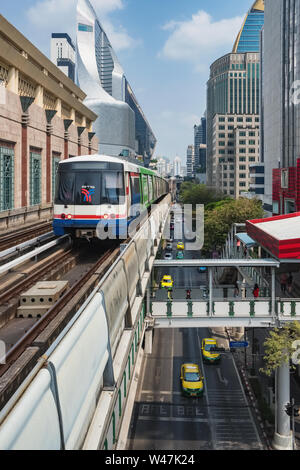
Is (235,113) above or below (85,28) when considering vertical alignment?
below

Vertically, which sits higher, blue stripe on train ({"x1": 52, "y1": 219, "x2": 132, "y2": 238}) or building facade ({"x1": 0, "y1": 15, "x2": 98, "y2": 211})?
building facade ({"x1": 0, "y1": 15, "x2": 98, "y2": 211})

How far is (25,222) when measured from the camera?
89.6 feet

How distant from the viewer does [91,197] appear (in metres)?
15.8

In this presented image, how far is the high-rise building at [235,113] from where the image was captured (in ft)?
443

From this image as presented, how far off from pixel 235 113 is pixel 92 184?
5819 inches

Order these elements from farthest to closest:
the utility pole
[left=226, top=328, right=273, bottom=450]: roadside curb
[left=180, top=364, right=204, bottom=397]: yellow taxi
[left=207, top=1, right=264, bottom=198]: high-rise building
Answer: [left=207, top=1, right=264, bottom=198]: high-rise building
[left=180, top=364, right=204, bottom=397]: yellow taxi
[left=226, top=328, right=273, bottom=450]: roadside curb
the utility pole

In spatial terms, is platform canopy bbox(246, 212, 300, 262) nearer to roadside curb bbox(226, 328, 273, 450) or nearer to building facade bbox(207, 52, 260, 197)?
roadside curb bbox(226, 328, 273, 450)

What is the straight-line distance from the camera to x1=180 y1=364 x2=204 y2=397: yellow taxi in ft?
92.7

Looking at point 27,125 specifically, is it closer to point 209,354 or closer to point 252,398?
point 209,354

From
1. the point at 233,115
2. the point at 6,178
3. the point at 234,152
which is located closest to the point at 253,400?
the point at 6,178

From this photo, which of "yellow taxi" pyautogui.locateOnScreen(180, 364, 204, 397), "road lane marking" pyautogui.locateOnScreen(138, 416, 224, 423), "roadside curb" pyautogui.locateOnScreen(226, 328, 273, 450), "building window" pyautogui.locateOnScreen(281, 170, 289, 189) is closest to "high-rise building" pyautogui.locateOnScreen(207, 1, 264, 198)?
"building window" pyautogui.locateOnScreen(281, 170, 289, 189)

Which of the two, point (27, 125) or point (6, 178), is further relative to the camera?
point (27, 125)

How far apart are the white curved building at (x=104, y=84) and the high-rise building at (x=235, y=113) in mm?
31175
